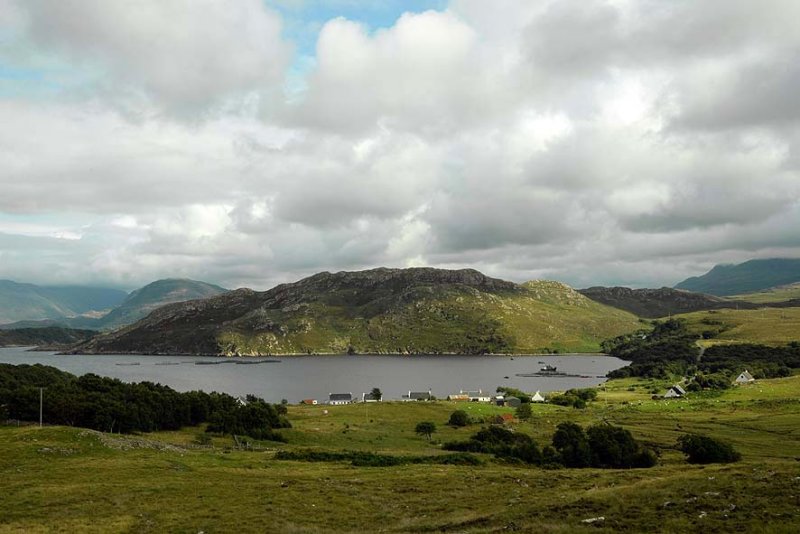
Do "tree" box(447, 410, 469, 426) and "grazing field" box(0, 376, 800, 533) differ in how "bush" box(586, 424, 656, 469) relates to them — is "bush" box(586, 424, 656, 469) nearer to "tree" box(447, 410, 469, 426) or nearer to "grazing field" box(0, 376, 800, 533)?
"grazing field" box(0, 376, 800, 533)

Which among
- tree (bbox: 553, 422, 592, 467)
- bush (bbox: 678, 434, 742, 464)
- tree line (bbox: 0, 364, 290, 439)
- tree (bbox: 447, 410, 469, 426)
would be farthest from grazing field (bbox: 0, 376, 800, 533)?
tree (bbox: 447, 410, 469, 426)

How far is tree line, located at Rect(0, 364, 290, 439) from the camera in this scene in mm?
82250

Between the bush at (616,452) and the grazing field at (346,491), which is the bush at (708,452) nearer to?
the grazing field at (346,491)

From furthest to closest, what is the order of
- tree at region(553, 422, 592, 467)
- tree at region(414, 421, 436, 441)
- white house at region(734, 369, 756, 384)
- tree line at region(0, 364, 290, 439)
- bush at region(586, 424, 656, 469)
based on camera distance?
white house at region(734, 369, 756, 384) < tree at region(414, 421, 436, 441) < tree line at region(0, 364, 290, 439) < tree at region(553, 422, 592, 467) < bush at region(586, 424, 656, 469)

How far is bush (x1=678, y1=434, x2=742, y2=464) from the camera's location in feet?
218

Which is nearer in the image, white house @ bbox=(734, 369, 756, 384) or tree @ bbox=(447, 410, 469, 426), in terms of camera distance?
tree @ bbox=(447, 410, 469, 426)

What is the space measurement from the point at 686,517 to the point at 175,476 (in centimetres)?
4359

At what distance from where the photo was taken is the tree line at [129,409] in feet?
270

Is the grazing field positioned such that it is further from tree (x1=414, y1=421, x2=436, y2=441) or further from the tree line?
tree (x1=414, y1=421, x2=436, y2=441)

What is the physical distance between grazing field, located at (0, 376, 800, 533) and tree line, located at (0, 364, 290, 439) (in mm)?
4630

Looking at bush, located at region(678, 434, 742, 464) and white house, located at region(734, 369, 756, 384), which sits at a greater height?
bush, located at region(678, 434, 742, 464)

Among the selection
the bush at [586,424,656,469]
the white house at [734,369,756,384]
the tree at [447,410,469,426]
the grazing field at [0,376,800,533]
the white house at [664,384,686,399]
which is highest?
the grazing field at [0,376,800,533]

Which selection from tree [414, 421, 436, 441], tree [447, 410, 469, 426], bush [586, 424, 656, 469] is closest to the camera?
bush [586, 424, 656, 469]

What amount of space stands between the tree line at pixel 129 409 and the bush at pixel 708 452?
5959 cm
